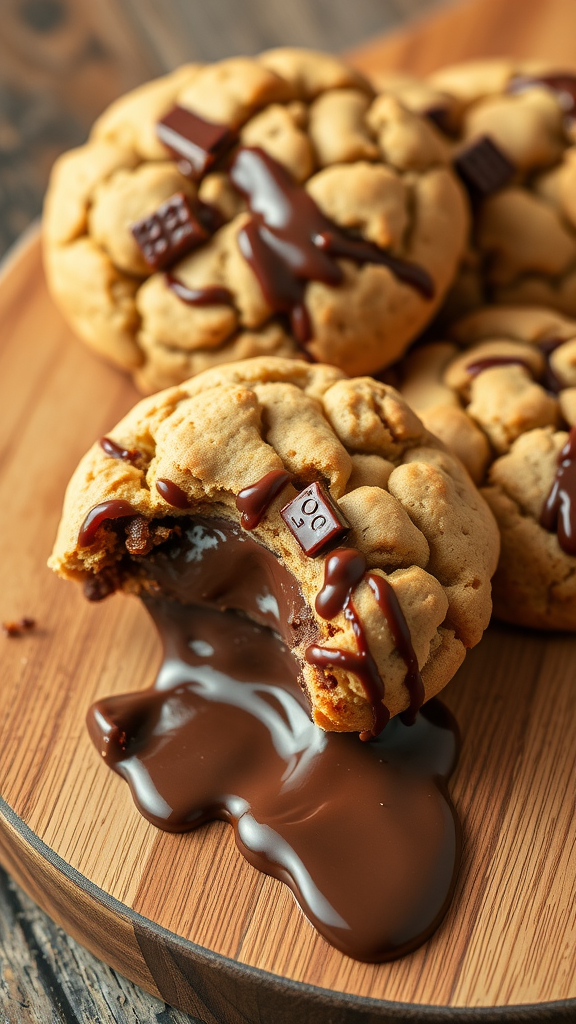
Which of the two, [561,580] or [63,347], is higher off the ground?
[63,347]

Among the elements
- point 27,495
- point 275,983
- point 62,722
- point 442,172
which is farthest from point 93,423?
point 275,983

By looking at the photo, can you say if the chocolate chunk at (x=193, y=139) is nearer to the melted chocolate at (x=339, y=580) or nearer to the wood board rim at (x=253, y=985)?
the melted chocolate at (x=339, y=580)

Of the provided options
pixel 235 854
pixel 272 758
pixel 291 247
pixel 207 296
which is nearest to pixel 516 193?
pixel 291 247

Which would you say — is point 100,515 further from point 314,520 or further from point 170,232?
point 170,232

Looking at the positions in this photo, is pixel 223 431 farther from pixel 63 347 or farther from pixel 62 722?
pixel 63 347

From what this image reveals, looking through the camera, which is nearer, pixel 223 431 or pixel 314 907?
pixel 314 907
